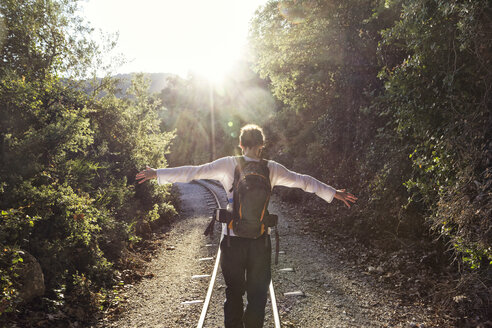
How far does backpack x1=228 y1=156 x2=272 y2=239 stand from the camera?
308 cm

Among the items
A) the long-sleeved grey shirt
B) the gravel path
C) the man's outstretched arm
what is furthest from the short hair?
the gravel path

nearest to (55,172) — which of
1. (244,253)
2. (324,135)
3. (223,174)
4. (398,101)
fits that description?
(223,174)

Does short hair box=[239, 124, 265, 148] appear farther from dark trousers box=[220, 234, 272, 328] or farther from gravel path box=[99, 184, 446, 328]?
gravel path box=[99, 184, 446, 328]

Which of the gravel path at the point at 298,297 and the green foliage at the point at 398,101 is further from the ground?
the green foliage at the point at 398,101

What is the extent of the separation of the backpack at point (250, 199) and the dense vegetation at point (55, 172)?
3.55 meters

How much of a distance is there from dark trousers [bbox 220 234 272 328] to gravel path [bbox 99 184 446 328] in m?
1.55

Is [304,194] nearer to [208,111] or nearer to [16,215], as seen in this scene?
[16,215]

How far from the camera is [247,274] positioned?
3193mm

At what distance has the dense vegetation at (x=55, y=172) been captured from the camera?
523 cm

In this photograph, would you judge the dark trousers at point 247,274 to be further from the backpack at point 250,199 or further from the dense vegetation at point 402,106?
the dense vegetation at point 402,106

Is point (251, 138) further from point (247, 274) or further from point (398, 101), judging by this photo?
point (398, 101)

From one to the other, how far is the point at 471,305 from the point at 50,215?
7797 millimetres

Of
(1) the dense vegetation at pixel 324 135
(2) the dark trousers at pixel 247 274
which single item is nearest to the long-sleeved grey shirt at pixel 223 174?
(2) the dark trousers at pixel 247 274

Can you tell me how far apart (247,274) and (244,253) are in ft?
0.89
